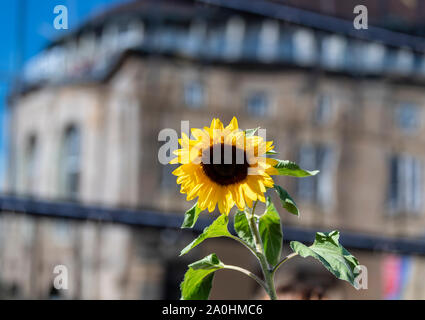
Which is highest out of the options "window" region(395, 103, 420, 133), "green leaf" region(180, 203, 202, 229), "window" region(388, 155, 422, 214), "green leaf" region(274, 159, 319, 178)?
"window" region(395, 103, 420, 133)

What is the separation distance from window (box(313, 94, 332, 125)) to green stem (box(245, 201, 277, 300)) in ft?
56.5

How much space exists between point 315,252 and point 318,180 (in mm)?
17319

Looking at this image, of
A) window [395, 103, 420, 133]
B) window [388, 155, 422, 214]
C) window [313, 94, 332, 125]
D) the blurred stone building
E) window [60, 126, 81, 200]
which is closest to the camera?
the blurred stone building

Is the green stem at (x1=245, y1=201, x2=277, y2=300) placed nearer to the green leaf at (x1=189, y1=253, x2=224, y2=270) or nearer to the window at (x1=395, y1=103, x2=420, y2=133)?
the green leaf at (x1=189, y1=253, x2=224, y2=270)

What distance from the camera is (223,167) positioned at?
0.77 metres

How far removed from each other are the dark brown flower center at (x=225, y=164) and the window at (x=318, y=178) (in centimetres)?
1683

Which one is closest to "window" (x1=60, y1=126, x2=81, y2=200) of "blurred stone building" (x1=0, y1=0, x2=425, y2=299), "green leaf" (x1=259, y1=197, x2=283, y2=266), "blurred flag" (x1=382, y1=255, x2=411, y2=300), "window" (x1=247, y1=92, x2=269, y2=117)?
"blurred stone building" (x1=0, y1=0, x2=425, y2=299)

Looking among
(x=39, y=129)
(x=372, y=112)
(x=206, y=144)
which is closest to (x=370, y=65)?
(x=372, y=112)

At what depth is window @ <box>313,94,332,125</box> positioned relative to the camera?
17750 mm

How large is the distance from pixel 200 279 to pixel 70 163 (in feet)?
65.4

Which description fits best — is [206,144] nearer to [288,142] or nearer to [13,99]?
[288,142]

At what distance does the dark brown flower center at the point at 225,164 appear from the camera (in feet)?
2.45
